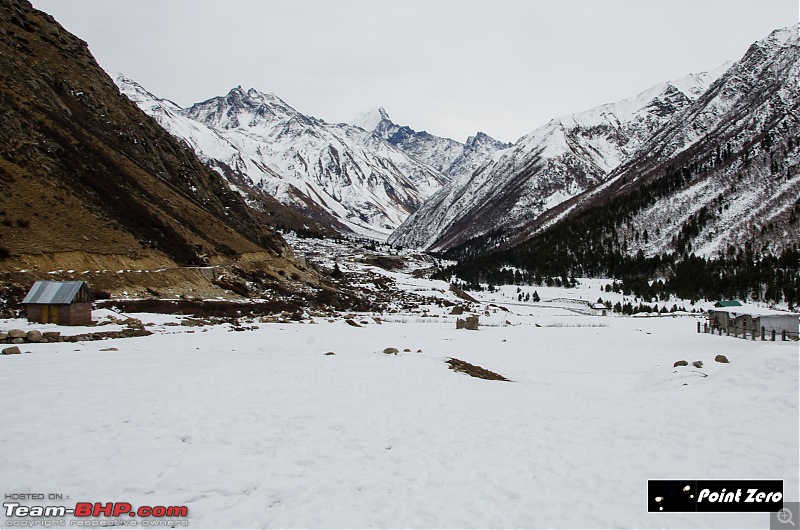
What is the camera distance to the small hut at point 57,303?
30.2 meters

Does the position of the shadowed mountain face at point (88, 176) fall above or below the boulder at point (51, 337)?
above

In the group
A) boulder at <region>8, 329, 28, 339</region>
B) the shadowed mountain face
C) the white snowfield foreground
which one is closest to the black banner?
the white snowfield foreground

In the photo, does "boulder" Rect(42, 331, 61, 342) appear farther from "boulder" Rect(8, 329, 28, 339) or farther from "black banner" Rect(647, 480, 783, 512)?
"black banner" Rect(647, 480, 783, 512)

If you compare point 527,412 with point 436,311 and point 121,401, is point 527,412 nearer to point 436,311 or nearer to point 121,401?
point 121,401

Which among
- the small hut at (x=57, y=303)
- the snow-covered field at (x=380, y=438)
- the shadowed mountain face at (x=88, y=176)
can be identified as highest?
the shadowed mountain face at (x=88, y=176)

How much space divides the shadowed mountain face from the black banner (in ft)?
155

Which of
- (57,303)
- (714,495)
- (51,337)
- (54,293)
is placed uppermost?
(54,293)

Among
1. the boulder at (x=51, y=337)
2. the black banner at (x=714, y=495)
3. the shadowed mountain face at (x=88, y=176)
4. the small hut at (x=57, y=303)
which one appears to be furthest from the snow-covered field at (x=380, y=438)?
the shadowed mountain face at (x=88, y=176)

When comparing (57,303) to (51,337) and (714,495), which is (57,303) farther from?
(714,495)

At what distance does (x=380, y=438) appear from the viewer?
41.4ft

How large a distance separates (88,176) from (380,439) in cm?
5939

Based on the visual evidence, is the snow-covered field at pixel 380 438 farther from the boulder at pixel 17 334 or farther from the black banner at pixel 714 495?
the boulder at pixel 17 334

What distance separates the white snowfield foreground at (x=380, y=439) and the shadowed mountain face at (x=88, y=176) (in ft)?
101

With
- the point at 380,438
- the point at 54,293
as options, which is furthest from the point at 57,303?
the point at 380,438
